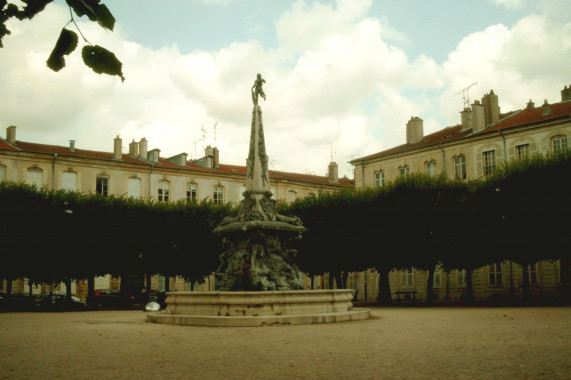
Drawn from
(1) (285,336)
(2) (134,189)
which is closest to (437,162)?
(2) (134,189)

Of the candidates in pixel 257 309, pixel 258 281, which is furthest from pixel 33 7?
pixel 258 281

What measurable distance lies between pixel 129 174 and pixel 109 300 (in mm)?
14703

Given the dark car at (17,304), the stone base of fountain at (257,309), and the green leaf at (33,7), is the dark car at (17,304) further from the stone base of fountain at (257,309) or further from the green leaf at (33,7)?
the green leaf at (33,7)

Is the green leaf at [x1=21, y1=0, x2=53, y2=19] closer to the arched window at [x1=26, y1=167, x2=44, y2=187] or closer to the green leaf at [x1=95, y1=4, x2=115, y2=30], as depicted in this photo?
the green leaf at [x1=95, y1=4, x2=115, y2=30]

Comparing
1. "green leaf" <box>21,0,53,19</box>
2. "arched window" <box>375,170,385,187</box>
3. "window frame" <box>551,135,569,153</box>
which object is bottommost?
"green leaf" <box>21,0,53,19</box>

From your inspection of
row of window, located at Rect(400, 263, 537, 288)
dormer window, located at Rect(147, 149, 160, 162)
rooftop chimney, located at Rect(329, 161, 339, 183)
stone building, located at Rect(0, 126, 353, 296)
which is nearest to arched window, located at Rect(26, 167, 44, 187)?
stone building, located at Rect(0, 126, 353, 296)

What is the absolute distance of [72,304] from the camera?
32406mm

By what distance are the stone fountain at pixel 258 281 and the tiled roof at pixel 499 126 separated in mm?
25550

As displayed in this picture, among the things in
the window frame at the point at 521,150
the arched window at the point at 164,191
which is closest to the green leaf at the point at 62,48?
the window frame at the point at 521,150

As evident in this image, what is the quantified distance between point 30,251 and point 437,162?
95.2 ft

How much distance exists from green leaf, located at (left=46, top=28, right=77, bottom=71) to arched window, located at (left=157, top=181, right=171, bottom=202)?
4685 centimetres

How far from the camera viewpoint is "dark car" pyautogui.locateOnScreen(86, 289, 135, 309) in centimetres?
3584

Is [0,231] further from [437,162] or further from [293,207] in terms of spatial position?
[437,162]

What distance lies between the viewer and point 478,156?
42.4 metres
